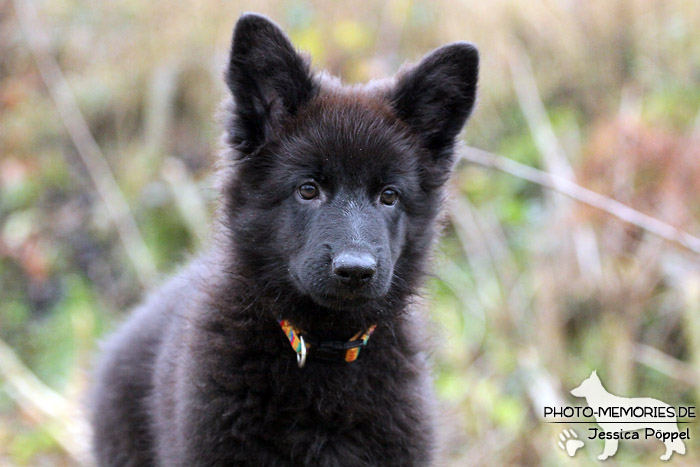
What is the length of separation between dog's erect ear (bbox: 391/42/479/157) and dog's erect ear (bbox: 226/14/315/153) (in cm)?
45

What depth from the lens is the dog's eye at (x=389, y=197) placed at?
3217 millimetres

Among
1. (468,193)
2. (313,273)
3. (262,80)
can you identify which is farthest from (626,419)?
(468,193)

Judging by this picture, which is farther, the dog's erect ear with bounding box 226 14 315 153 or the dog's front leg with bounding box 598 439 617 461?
the dog's front leg with bounding box 598 439 617 461

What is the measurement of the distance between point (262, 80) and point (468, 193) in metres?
4.99

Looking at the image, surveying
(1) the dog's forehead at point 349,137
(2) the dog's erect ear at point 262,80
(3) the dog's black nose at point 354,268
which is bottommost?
(3) the dog's black nose at point 354,268

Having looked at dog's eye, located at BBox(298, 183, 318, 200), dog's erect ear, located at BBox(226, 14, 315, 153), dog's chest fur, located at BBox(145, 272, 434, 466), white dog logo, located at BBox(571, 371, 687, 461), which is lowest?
white dog logo, located at BBox(571, 371, 687, 461)

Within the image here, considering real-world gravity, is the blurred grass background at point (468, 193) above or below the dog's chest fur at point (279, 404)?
below

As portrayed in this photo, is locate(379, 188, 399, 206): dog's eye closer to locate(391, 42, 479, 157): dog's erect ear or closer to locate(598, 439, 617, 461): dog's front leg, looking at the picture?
locate(391, 42, 479, 157): dog's erect ear

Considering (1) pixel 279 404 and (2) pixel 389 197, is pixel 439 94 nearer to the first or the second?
(2) pixel 389 197

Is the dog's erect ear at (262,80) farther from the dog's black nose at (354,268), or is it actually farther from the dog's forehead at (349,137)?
the dog's black nose at (354,268)

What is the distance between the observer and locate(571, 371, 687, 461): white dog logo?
4590 mm

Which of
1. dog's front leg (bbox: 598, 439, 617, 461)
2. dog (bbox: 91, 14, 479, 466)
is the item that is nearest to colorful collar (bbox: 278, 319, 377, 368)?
dog (bbox: 91, 14, 479, 466)

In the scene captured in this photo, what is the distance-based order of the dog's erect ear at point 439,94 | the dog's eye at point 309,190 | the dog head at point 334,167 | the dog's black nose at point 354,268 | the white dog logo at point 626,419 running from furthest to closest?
1. the white dog logo at point 626,419
2. the dog's erect ear at point 439,94
3. the dog's eye at point 309,190
4. the dog head at point 334,167
5. the dog's black nose at point 354,268

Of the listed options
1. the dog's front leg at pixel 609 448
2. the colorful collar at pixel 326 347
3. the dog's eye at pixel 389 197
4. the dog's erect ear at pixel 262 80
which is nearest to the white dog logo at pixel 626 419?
the dog's front leg at pixel 609 448
